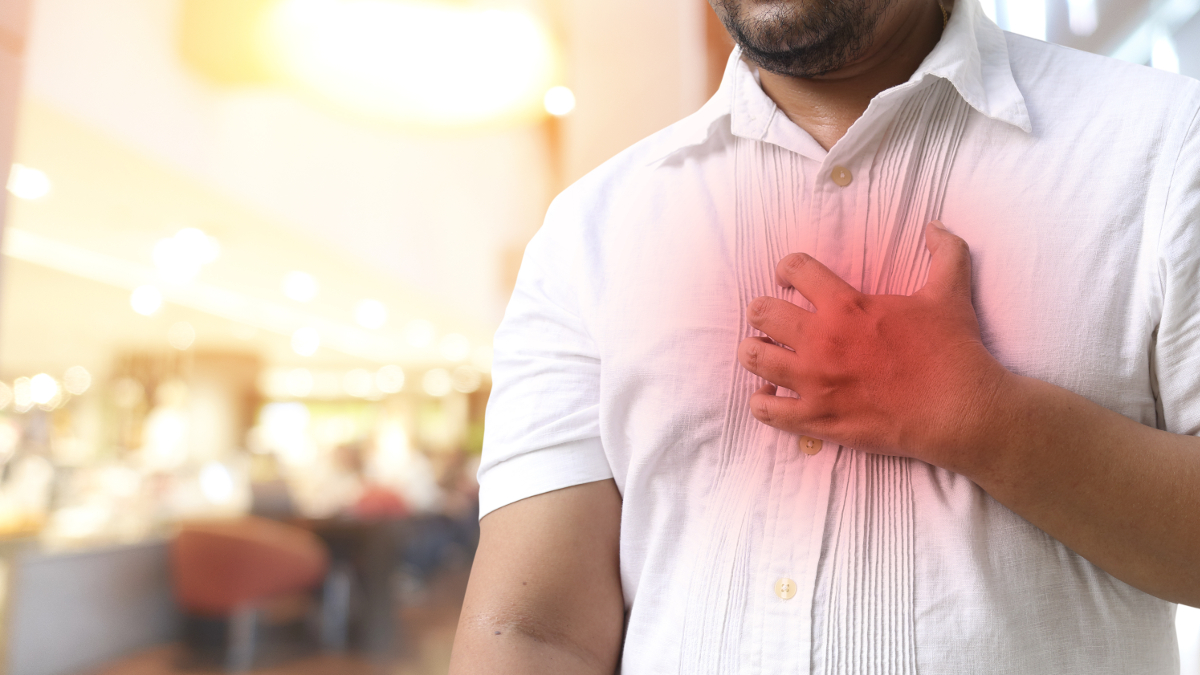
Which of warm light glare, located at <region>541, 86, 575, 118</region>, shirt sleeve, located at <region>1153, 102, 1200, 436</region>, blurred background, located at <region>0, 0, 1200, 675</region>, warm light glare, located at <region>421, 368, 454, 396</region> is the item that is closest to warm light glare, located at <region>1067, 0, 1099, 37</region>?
shirt sleeve, located at <region>1153, 102, 1200, 436</region>

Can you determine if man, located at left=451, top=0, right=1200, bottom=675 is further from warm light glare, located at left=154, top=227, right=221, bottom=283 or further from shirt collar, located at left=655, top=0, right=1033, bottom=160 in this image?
warm light glare, located at left=154, top=227, right=221, bottom=283

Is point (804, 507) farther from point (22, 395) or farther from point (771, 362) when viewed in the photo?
point (22, 395)

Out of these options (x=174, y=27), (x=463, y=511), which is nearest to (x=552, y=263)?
(x=174, y=27)

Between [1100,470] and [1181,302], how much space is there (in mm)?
120

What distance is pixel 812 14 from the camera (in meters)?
0.59

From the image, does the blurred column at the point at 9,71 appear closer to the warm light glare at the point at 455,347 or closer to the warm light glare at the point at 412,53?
the warm light glare at the point at 412,53

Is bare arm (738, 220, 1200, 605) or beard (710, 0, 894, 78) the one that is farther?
beard (710, 0, 894, 78)

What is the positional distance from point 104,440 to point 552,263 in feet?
7.65

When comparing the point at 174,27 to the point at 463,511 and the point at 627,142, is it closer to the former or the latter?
the point at 627,142

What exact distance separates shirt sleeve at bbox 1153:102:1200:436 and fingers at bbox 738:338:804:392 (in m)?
0.23

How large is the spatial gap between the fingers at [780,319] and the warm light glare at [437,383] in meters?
2.73

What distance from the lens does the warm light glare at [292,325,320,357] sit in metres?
3.23

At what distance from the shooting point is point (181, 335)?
285 centimetres

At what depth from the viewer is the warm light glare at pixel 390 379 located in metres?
3.25
